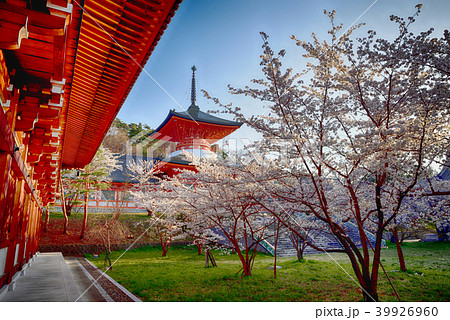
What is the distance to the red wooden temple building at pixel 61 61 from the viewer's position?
183 cm

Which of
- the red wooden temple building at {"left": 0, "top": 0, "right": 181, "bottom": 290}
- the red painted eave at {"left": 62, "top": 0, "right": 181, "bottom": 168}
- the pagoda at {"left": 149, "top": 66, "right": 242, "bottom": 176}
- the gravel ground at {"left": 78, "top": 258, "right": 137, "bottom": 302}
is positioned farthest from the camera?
the pagoda at {"left": 149, "top": 66, "right": 242, "bottom": 176}

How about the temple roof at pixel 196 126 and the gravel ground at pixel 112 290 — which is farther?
the temple roof at pixel 196 126

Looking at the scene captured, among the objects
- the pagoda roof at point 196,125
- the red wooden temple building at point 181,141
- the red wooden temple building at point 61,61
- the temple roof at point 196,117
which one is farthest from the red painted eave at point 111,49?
the pagoda roof at point 196,125

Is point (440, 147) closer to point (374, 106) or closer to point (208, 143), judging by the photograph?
point (374, 106)

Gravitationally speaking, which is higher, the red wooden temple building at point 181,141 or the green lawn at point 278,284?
the red wooden temple building at point 181,141

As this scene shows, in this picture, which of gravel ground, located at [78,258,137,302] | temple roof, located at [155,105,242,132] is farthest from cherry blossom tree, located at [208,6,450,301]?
temple roof, located at [155,105,242,132]

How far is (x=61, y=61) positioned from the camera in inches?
95.7

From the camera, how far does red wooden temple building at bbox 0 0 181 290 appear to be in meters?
1.83

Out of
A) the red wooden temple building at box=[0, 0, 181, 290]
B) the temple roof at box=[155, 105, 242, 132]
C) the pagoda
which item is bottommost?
the red wooden temple building at box=[0, 0, 181, 290]

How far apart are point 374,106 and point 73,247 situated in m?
13.3
